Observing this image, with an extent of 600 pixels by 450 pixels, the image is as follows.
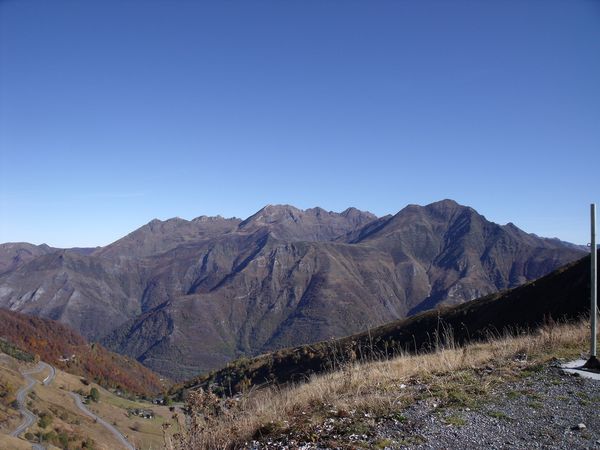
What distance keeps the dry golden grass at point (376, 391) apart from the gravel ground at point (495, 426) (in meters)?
0.35

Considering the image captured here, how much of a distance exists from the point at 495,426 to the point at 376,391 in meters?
2.07

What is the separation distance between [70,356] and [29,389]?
103 m

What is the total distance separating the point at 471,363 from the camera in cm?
931

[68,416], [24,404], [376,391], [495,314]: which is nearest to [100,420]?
[68,416]

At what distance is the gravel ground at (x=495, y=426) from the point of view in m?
5.41

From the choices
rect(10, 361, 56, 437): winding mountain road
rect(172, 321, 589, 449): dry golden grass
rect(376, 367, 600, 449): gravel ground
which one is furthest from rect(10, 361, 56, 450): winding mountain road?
rect(376, 367, 600, 449): gravel ground

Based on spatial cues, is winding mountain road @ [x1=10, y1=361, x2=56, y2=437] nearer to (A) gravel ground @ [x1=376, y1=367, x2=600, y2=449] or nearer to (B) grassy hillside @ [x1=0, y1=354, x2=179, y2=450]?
(B) grassy hillside @ [x1=0, y1=354, x2=179, y2=450]

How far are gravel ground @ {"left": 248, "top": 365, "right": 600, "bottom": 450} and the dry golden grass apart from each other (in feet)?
1.15

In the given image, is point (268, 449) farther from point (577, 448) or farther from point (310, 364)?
point (310, 364)

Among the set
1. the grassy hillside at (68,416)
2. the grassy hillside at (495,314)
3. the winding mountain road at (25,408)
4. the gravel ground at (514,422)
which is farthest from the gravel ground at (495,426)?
the winding mountain road at (25,408)

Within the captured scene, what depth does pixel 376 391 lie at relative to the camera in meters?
7.51

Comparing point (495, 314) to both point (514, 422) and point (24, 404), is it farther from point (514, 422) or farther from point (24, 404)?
point (24, 404)

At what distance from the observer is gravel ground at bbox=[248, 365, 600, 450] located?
17.7ft

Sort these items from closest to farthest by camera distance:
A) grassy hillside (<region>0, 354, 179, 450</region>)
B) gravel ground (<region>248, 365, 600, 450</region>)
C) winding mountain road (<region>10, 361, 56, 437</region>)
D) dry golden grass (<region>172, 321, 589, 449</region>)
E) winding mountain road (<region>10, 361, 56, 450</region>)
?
gravel ground (<region>248, 365, 600, 450</region>)
dry golden grass (<region>172, 321, 589, 449</region>)
winding mountain road (<region>10, 361, 56, 450</region>)
grassy hillside (<region>0, 354, 179, 450</region>)
winding mountain road (<region>10, 361, 56, 437</region>)
